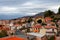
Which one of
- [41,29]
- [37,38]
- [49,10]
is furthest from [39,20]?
[37,38]

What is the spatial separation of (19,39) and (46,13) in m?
41.3

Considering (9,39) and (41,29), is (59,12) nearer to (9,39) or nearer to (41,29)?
(41,29)

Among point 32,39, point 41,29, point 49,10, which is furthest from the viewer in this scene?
point 49,10

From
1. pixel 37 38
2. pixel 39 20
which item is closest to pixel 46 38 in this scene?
pixel 37 38

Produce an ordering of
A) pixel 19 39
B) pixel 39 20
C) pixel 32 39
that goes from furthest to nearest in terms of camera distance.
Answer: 1. pixel 39 20
2. pixel 32 39
3. pixel 19 39

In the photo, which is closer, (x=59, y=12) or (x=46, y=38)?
(x=46, y=38)

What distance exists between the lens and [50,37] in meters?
30.9

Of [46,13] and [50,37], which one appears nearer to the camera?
[50,37]

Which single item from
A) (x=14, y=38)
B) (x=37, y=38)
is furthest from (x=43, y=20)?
(x=14, y=38)

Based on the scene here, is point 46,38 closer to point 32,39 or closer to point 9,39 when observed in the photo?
point 32,39

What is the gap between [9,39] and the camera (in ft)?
70.3

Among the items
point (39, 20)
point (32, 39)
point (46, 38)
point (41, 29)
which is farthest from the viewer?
point (39, 20)

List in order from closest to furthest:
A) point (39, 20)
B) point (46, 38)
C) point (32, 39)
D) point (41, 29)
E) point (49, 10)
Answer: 1. point (32, 39)
2. point (46, 38)
3. point (41, 29)
4. point (39, 20)
5. point (49, 10)

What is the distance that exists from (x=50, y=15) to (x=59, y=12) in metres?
2.26
